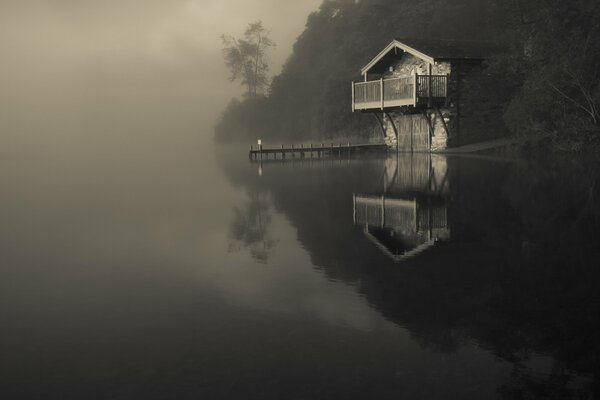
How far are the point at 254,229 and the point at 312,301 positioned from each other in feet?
20.2

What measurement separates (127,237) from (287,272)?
5.53 metres

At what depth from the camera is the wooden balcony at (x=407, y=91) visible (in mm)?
35375

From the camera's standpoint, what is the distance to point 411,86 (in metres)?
35.8

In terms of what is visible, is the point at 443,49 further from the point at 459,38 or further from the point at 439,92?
the point at 459,38

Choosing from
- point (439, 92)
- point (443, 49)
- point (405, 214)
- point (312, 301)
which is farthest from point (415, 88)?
point (312, 301)

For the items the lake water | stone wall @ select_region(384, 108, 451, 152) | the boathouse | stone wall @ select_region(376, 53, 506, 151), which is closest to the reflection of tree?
the lake water

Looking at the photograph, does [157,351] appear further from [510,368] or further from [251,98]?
[251,98]

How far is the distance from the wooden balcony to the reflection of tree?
62.9 feet

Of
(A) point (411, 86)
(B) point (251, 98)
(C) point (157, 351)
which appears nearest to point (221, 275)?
(C) point (157, 351)

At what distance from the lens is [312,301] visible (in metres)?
7.78

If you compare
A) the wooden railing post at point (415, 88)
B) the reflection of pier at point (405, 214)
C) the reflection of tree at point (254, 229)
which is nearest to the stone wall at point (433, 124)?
the wooden railing post at point (415, 88)

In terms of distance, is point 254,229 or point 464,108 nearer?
point 254,229

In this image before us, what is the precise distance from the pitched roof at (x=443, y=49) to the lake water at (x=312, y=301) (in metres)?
20.7

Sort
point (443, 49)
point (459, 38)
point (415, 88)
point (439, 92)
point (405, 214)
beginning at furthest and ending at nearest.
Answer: point (459, 38) < point (443, 49) < point (439, 92) < point (415, 88) < point (405, 214)
